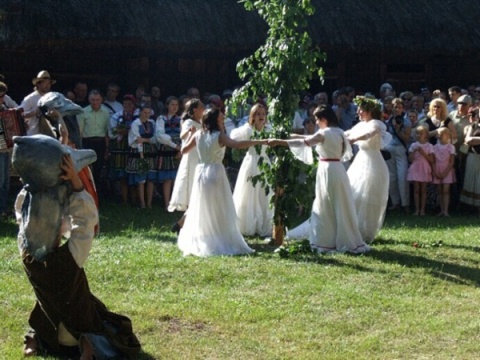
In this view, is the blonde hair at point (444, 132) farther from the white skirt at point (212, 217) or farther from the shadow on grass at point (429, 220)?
the white skirt at point (212, 217)

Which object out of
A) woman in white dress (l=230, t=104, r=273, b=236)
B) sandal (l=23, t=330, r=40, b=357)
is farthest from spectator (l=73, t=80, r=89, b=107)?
sandal (l=23, t=330, r=40, b=357)

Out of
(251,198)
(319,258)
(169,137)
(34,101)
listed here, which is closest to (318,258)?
(319,258)

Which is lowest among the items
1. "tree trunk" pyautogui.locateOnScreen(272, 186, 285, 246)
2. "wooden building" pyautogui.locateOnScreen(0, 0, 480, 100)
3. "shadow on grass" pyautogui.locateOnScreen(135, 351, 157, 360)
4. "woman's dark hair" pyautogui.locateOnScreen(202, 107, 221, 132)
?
"shadow on grass" pyautogui.locateOnScreen(135, 351, 157, 360)

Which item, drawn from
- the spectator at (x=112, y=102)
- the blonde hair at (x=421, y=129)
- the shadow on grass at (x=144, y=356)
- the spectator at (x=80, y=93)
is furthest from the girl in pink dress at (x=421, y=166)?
the shadow on grass at (x=144, y=356)

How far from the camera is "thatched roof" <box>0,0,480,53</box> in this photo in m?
16.3

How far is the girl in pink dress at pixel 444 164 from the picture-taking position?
15055mm

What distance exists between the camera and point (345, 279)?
31.0ft

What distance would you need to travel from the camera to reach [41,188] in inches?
251

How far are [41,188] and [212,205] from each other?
4649mm

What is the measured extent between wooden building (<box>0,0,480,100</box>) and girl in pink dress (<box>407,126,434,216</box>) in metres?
4.61

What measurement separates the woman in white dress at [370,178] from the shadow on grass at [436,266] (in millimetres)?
730

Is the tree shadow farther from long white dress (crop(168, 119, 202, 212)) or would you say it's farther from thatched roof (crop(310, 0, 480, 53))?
thatched roof (crop(310, 0, 480, 53))

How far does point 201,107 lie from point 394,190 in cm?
476

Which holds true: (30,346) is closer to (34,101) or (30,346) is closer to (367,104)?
(367,104)
